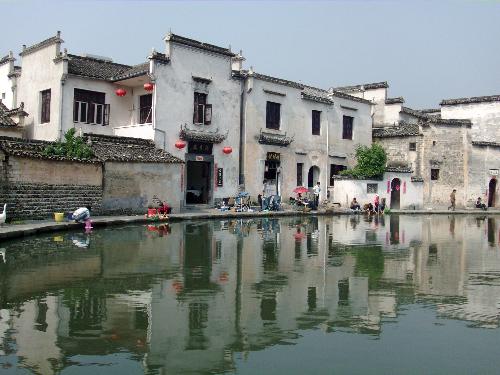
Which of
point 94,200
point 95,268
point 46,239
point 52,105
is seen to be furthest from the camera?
point 52,105

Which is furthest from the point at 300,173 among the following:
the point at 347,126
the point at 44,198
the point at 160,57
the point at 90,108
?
the point at 44,198

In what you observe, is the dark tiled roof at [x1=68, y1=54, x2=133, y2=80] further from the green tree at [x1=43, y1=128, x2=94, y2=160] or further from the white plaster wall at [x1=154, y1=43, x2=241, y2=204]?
A: the green tree at [x1=43, y1=128, x2=94, y2=160]

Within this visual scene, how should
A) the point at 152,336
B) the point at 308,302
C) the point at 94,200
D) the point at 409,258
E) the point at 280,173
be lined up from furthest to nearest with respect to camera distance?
the point at 280,173 < the point at 94,200 < the point at 409,258 < the point at 308,302 < the point at 152,336

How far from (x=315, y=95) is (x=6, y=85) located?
16.2m

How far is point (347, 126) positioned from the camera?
33.9 metres

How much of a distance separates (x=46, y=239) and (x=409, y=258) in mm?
8331

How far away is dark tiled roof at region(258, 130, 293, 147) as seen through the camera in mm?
28859

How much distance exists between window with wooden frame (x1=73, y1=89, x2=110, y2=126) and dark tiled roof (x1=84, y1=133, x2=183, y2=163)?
292 cm

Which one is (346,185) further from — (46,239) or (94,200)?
(46,239)

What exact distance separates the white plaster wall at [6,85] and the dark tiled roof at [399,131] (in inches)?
824

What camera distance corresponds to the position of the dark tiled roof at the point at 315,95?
3117 cm

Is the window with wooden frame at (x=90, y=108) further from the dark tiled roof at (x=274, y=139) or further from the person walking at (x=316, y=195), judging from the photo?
the person walking at (x=316, y=195)

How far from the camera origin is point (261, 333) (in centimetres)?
595

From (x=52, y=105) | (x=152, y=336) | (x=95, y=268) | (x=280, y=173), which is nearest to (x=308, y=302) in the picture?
(x=152, y=336)
